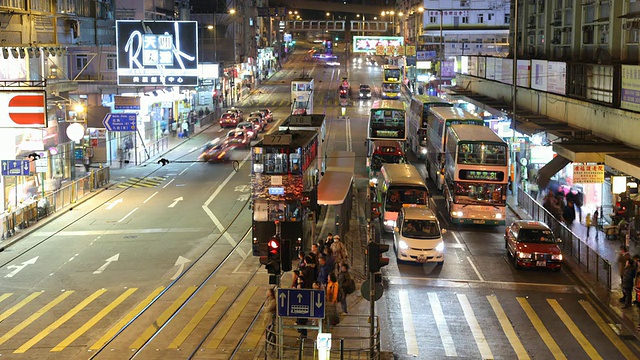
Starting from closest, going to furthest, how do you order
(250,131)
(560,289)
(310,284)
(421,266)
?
(310,284) < (560,289) < (421,266) < (250,131)

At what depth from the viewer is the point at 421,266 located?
30.0 m

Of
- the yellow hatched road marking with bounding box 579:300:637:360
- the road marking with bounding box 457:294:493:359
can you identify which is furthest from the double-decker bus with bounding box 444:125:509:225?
the yellow hatched road marking with bounding box 579:300:637:360

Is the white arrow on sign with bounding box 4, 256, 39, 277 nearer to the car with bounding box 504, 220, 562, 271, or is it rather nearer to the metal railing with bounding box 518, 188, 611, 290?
the car with bounding box 504, 220, 562, 271

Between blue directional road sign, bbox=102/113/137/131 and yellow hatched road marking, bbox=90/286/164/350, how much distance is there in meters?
23.3

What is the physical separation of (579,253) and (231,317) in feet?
45.5

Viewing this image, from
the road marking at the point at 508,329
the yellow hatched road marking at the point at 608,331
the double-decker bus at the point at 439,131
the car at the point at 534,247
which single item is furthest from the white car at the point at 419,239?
the double-decker bus at the point at 439,131

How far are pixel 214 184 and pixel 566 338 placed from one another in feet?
97.1

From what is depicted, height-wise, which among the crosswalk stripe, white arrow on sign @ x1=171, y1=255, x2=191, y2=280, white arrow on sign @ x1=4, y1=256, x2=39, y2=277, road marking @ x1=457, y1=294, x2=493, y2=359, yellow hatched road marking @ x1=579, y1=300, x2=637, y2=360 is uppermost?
white arrow on sign @ x1=4, y1=256, x2=39, y2=277

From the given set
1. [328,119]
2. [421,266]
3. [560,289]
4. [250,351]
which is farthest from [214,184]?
[328,119]

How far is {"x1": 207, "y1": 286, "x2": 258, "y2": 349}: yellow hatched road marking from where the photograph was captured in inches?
809

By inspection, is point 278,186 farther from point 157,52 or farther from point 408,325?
point 157,52

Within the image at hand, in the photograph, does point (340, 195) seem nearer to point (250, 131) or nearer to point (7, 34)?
point (7, 34)

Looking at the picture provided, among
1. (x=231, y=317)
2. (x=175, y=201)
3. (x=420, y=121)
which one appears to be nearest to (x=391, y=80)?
(x=420, y=121)

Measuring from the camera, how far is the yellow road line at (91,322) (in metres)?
20.4
